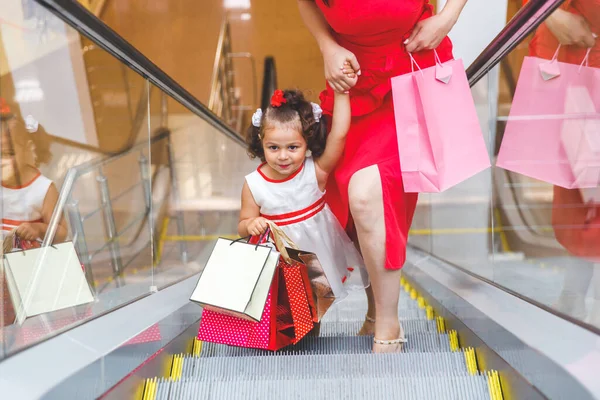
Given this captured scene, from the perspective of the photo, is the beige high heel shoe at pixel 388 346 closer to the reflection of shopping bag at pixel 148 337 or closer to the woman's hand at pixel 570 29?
the reflection of shopping bag at pixel 148 337

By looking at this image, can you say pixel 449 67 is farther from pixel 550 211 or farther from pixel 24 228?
pixel 24 228

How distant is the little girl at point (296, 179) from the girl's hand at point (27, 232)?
0.79 m

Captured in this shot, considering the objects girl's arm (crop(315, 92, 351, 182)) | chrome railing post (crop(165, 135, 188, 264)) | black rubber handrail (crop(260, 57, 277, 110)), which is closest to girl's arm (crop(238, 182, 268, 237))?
girl's arm (crop(315, 92, 351, 182))

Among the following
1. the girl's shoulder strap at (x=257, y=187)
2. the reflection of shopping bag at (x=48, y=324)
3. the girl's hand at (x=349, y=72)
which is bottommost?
the reflection of shopping bag at (x=48, y=324)

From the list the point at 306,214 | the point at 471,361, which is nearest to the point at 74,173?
the point at 306,214

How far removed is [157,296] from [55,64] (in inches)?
38.3

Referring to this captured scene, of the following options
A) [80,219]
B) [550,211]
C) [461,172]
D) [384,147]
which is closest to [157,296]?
[80,219]

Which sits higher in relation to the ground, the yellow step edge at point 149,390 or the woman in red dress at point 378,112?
the woman in red dress at point 378,112

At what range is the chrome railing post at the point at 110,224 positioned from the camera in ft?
9.43

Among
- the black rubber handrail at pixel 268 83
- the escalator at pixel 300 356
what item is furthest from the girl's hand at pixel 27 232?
the black rubber handrail at pixel 268 83

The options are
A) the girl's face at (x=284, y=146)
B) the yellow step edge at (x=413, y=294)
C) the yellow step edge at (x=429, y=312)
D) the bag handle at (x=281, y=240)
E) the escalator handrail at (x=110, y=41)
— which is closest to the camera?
the escalator handrail at (x=110, y=41)

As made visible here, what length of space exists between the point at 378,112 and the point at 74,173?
1.14 m

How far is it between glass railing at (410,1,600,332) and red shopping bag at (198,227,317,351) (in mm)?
783

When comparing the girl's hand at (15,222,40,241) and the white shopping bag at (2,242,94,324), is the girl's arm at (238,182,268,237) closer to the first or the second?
the white shopping bag at (2,242,94,324)
